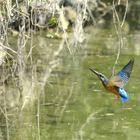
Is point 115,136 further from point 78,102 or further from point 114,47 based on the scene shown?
point 114,47

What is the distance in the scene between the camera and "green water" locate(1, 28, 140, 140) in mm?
6645

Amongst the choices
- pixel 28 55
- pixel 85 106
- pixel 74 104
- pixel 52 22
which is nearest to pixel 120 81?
pixel 28 55

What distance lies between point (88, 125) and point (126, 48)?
5169 mm

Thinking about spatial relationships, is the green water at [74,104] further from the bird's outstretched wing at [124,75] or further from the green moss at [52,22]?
the bird's outstretched wing at [124,75]

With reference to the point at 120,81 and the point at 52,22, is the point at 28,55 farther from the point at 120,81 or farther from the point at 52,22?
the point at 52,22

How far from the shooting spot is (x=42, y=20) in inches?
480

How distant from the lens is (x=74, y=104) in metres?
7.86

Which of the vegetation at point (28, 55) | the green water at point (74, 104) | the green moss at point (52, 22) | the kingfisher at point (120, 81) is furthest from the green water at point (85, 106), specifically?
the kingfisher at point (120, 81)

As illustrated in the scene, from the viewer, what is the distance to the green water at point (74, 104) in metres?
6.64

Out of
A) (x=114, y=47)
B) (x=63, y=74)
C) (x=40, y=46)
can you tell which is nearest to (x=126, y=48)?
(x=114, y=47)

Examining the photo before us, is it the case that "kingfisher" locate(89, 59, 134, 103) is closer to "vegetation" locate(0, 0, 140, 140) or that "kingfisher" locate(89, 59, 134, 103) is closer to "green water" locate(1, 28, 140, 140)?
"vegetation" locate(0, 0, 140, 140)

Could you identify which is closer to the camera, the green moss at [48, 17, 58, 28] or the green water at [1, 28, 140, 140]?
the green water at [1, 28, 140, 140]

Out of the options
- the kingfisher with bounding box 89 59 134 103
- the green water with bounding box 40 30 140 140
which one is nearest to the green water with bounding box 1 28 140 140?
the green water with bounding box 40 30 140 140

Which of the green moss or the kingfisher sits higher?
the kingfisher
